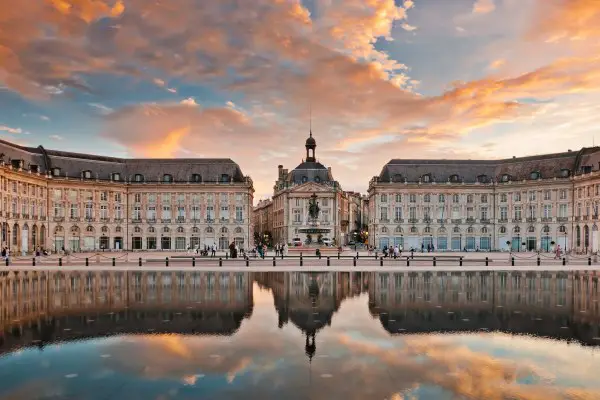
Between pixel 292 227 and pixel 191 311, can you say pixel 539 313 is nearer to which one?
pixel 191 311

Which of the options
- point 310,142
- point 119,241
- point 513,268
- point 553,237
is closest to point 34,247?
point 119,241

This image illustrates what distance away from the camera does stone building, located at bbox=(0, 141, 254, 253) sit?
91.4 meters

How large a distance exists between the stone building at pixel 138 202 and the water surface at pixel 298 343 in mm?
70014

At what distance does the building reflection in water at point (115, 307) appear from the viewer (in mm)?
16734

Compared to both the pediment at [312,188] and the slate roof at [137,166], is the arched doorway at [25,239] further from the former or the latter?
the pediment at [312,188]

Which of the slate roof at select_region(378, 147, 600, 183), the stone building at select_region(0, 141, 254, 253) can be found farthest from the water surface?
the slate roof at select_region(378, 147, 600, 183)

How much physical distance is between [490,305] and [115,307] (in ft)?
50.7

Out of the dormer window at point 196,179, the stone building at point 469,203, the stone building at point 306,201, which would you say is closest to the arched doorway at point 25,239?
the dormer window at point 196,179

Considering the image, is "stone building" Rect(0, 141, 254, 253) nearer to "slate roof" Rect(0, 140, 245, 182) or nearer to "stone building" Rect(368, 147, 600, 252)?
"slate roof" Rect(0, 140, 245, 182)

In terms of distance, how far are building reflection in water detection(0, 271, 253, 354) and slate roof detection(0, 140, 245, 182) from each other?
213 feet

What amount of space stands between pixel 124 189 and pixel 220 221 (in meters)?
19.0

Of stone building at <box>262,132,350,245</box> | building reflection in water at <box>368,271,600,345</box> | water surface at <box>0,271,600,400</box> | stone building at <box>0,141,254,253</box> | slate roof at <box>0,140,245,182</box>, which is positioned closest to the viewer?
water surface at <box>0,271,600,400</box>

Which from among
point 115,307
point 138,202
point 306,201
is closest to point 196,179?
point 138,202

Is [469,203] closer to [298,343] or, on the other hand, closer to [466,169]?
[466,169]
